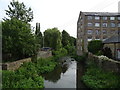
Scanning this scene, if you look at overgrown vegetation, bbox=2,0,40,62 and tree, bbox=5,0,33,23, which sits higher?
tree, bbox=5,0,33,23

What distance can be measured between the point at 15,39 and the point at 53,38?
3022cm

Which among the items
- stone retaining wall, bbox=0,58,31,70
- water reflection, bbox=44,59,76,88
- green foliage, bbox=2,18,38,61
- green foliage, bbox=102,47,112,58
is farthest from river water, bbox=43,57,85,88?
green foliage, bbox=102,47,112,58

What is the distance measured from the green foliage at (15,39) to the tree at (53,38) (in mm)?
27877

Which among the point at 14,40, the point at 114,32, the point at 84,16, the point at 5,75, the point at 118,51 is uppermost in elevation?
the point at 84,16

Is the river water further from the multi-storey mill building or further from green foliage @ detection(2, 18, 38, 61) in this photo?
the multi-storey mill building

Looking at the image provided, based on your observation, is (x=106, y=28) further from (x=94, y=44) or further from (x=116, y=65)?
(x=116, y=65)

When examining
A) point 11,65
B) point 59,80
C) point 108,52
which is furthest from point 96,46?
point 11,65

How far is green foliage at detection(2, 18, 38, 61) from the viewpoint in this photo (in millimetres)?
21278

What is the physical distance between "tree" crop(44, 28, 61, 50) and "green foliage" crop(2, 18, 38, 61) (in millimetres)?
27877

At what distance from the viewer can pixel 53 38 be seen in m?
51.9

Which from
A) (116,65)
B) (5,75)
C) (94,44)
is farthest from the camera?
(94,44)

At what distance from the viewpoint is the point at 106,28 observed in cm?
5297

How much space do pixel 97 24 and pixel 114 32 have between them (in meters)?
6.43

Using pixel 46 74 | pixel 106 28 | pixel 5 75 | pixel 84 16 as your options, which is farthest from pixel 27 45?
pixel 106 28
